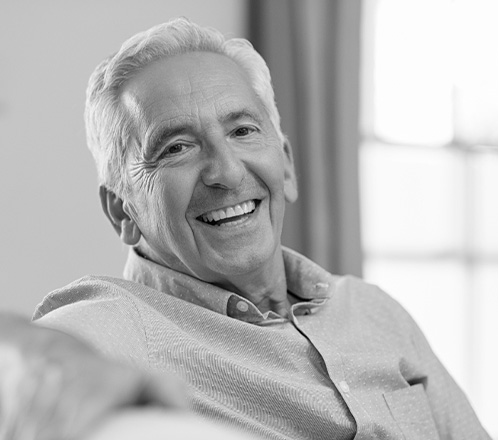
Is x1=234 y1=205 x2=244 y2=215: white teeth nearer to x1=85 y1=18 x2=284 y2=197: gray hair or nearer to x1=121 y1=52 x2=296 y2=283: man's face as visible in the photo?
x1=121 y1=52 x2=296 y2=283: man's face

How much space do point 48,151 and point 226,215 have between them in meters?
1.31

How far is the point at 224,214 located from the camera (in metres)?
1.74

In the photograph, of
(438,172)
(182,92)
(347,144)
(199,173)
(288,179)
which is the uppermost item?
(182,92)

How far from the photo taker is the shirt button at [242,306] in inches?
67.8

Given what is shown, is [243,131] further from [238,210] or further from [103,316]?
[103,316]

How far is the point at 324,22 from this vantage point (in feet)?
11.3

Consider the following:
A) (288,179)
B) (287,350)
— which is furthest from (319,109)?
(287,350)

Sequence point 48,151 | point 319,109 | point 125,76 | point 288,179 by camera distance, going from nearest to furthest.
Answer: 1. point 125,76
2. point 288,179
3. point 48,151
4. point 319,109

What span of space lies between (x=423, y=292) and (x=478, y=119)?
2.90ft

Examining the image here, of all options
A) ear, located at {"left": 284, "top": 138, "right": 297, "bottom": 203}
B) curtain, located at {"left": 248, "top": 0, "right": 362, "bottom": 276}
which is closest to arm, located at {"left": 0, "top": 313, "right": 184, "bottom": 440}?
ear, located at {"left": 284, "top": 138, "right": 297, "bottom": 203}

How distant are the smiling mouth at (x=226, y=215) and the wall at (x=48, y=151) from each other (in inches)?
46.9

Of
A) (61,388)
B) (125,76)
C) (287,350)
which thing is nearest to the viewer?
(61,388)

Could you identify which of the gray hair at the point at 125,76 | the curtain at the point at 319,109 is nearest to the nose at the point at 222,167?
the gray hair at the point at 125,76

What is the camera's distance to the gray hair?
1773 mm
